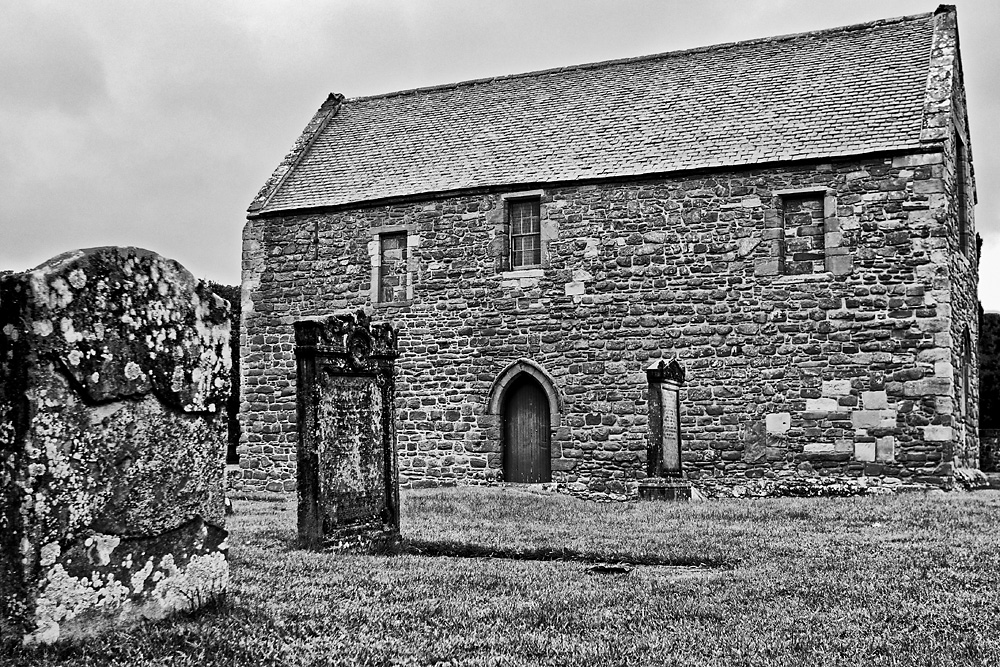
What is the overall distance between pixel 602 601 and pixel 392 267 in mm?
14895

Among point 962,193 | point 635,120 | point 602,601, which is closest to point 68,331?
point 602,601

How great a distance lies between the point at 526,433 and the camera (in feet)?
65.5

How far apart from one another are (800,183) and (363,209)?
28.1 ft

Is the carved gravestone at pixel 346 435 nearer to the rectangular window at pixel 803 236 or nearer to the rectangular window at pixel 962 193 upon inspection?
the rectangular window at pixel 803 236

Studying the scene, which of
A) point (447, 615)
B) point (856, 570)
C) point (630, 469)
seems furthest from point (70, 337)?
point (630, 469)

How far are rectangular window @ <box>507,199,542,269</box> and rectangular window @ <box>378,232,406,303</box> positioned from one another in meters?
2.30

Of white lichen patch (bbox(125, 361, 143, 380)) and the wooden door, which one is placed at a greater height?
white lichen patch (bbox(125, 361, 143, 380))

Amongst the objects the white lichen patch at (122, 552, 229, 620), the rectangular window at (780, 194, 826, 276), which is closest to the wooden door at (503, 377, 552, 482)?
the rectangular window at (780, 194, 826, 276)

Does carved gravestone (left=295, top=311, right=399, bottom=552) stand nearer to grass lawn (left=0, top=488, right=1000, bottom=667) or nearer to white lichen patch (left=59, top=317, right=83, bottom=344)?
grass lawn (left=0, top=488, right=1000, bottom=667)

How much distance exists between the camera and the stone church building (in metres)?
17.7

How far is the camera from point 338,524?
362 inches

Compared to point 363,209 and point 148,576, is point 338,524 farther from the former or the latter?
point 363,209

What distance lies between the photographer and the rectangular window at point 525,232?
797 inches

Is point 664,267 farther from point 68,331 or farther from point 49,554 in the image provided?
point 49,554
